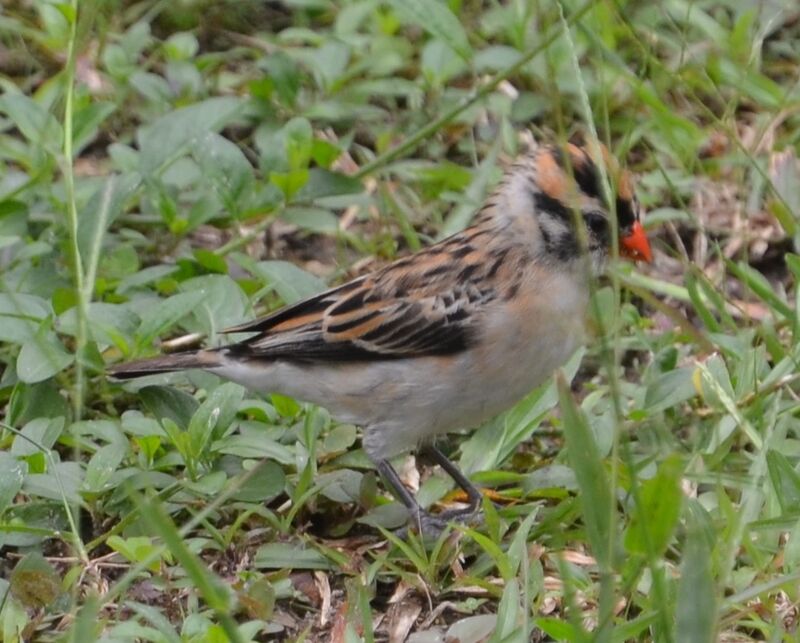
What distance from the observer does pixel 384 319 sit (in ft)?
17.2

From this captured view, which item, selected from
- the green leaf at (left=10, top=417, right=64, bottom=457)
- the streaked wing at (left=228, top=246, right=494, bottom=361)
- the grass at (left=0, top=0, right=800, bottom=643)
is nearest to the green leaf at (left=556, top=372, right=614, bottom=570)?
the grass at (left=0, top=0, right=800, bottom=643)

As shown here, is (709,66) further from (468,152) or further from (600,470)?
(600,470)

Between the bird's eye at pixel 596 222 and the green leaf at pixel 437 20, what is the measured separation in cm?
153

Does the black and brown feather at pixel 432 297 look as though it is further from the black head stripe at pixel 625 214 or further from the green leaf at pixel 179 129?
the green leaf at pixel 179 129

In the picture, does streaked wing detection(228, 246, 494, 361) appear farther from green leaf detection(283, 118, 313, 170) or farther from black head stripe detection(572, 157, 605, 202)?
green leaf detection(283, 118, 313, 170)

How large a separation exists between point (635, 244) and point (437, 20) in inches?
61.8

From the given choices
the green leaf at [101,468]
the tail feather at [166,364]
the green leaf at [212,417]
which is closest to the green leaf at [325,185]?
the tail feather at [166,364]

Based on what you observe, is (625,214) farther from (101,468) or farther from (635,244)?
(101,468)

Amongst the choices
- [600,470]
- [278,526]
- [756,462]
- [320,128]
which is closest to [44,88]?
[320,128]

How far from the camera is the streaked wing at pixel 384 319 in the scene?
5129 mm

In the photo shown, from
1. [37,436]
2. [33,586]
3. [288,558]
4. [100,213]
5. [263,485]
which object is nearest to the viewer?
[33,586]

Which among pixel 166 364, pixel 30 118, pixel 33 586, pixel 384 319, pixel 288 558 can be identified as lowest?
pixel 288 558

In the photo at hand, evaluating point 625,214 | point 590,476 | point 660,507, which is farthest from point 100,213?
point 660,507

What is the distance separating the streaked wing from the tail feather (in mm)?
92
